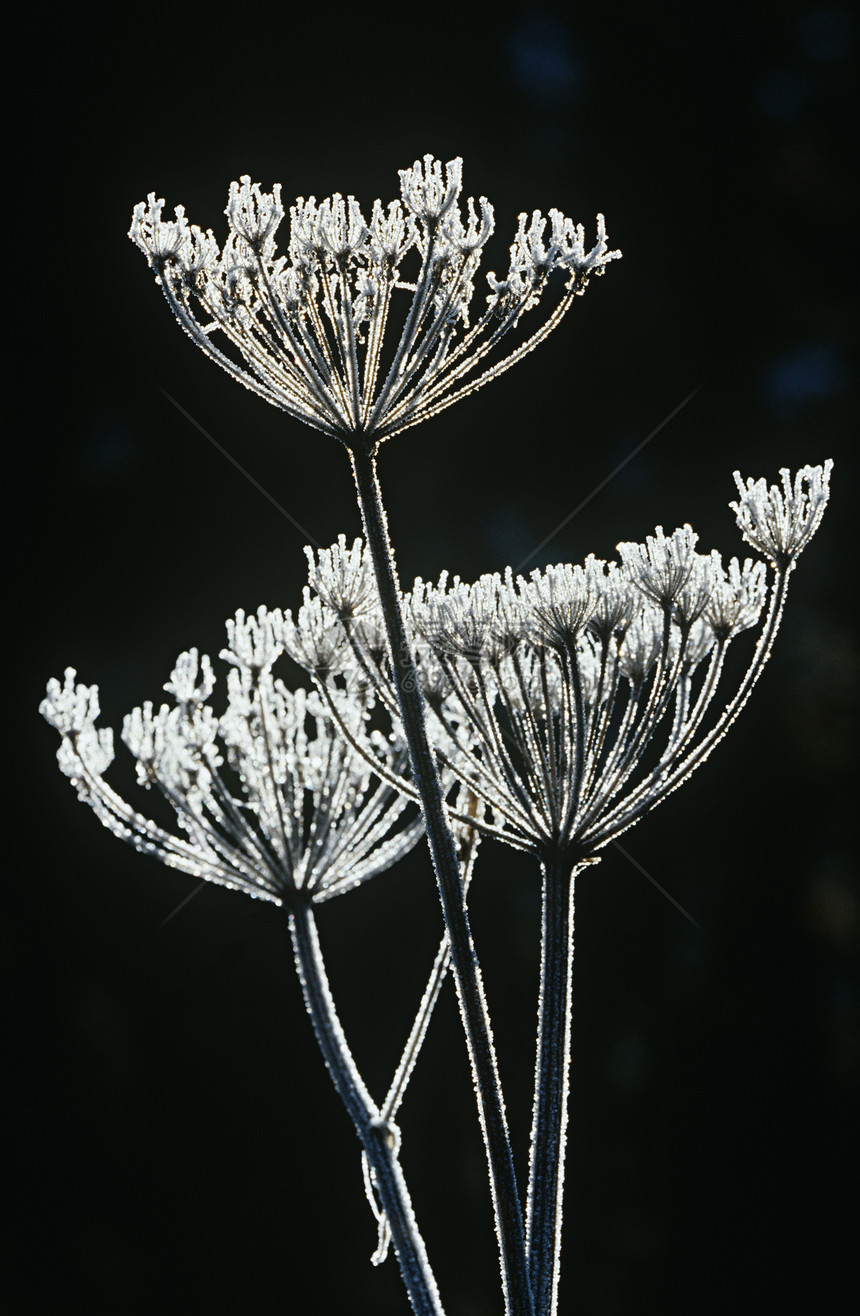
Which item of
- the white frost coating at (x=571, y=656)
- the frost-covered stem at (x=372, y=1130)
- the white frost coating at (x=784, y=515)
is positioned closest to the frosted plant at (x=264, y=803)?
the frost-covered stem at (x=372, y=1130)

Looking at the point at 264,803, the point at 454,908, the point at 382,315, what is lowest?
the point at 454,908

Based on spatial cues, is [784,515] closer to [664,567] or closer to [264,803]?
[664,567]

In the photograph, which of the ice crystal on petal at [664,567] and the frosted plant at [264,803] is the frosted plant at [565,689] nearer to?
the ice crystal on petal at [664,567]

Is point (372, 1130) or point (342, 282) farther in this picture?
point (372, 1130)

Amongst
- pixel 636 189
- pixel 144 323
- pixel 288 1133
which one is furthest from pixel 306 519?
pixel 288 1133

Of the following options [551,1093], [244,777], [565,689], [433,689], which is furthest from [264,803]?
[551,1093]

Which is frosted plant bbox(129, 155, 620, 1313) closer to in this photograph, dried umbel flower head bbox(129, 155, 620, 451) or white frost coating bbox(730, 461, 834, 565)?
dried umbel flower head bbox(129, 155, 620, 451)

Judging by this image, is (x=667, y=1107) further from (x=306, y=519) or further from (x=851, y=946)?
(x=306, y=519)
